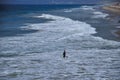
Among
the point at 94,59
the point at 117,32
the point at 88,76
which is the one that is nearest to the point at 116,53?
the point at 94,59

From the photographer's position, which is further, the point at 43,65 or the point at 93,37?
the point at 93,37

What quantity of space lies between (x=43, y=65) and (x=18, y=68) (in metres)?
2.46

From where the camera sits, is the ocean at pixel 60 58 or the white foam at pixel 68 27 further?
the white foam at pixel 68 27

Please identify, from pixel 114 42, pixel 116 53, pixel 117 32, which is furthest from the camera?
pixel 117 32

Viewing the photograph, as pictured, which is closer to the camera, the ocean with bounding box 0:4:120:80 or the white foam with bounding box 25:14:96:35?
the ocean with bounding box 0:4:120:80

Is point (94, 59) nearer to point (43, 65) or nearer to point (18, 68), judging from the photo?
point (43, 65)

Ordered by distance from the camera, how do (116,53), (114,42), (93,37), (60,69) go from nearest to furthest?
(60,69) < (116,53) < (114,42) < (93,37)

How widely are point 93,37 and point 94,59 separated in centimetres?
1730

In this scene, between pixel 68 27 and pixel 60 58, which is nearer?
pixel 60 58

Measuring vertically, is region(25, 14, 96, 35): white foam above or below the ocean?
below

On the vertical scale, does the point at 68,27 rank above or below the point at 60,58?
below

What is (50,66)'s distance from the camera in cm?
3641

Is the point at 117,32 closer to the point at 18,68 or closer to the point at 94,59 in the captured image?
the point at 94,59

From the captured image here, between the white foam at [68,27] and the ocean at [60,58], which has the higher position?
the ocean at [60,58]
